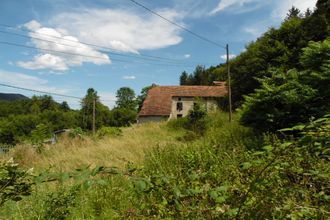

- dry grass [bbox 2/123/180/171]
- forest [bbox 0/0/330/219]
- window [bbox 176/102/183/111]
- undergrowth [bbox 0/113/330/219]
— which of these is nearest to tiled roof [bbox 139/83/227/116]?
window [bbox 176/102/183/111]

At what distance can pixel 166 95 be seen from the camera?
44.2 metres

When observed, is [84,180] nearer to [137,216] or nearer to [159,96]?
[137,216]

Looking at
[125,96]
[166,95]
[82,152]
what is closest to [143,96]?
[125,96]

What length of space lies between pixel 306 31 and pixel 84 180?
2471 centimetres

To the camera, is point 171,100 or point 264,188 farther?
point 171,100

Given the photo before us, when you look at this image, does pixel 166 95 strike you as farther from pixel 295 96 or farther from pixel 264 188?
pixel 264 188

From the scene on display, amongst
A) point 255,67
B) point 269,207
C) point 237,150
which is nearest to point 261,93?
point 237,150

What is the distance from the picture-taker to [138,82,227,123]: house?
42469mm

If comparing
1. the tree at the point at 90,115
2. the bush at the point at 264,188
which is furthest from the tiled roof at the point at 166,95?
the bush at the point at 264,188

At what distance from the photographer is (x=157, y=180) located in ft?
6.23

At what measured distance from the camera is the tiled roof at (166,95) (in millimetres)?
42406

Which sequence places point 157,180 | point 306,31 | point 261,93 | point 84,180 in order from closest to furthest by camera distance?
point 84,180, point 157,180, point 261,93, point 306,31

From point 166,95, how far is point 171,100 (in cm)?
105

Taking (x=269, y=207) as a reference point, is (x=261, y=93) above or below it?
above
